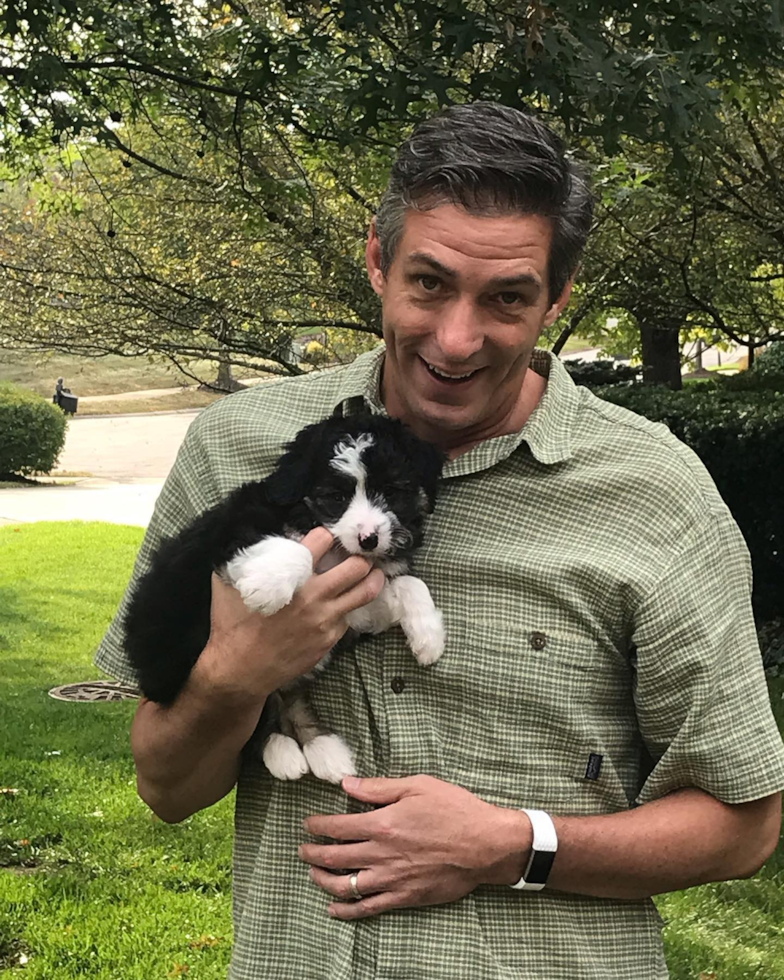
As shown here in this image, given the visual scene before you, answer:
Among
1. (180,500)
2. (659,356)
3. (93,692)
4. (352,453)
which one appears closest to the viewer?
(352,453)

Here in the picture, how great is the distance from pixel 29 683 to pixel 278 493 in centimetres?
872

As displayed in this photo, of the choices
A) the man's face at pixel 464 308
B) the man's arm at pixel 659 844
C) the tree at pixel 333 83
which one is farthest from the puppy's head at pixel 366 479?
the tree at pixel 333 83

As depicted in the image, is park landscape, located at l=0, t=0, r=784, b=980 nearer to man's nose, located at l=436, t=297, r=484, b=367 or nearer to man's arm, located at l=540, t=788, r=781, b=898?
man's nose, located at l=436, t=297, r=484, b=367

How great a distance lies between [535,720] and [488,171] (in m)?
1.08

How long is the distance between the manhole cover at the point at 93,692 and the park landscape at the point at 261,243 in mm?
265

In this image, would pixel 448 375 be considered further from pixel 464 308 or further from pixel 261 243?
pixel 261 243

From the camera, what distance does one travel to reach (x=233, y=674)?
90.6 inches

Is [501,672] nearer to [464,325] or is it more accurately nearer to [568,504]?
[568,504]

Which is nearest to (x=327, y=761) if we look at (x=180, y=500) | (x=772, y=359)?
(x=180, y=500)

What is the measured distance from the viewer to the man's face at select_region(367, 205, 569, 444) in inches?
92.8

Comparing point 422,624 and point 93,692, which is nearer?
point 422,624

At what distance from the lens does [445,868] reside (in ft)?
7.24

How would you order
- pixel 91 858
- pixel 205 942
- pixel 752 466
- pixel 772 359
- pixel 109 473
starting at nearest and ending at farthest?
pixel 205 942, pixel 91 858, pixel 752 466, pixel 772 359, pixel 109 473

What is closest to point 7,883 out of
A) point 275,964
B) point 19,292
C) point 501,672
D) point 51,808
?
point 51,808
